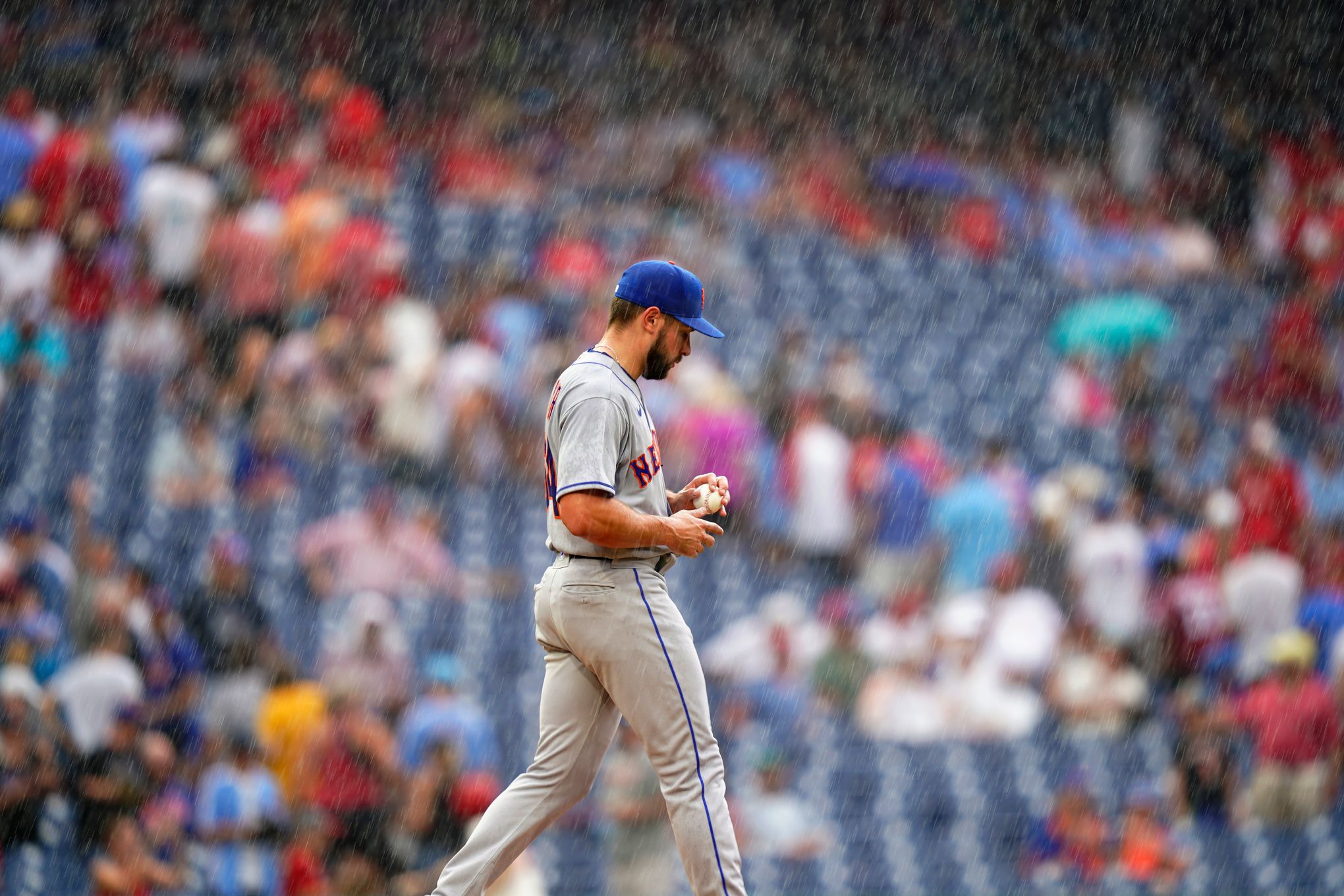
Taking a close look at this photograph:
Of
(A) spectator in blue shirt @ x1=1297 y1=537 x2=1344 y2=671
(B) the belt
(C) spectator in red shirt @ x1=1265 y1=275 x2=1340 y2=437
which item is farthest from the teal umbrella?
(B) the belt

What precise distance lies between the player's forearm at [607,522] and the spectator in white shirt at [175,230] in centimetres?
697

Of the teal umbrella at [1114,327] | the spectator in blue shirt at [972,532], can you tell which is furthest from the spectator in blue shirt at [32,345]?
the teal umbrella at [1114,327]

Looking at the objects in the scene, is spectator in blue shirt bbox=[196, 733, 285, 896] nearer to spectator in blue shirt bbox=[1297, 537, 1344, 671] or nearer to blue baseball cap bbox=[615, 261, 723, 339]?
blue baseball cap bbox=[615, 261, 723, 339]

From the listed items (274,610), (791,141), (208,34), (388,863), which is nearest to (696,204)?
(791,141)

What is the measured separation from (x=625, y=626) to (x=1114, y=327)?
28.2 feet

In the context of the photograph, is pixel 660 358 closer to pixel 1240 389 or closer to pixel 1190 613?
pixel 1190 613

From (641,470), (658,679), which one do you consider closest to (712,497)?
(641,470)

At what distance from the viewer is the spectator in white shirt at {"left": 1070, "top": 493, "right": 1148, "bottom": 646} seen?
866 centimetres

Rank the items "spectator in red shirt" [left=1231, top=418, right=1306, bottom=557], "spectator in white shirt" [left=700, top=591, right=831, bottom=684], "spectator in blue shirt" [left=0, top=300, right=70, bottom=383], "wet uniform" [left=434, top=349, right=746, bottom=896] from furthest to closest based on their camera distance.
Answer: "spectator in blue shirt" [left=0, top=300, right=70, bottom=383]
"spectator in red shirt" [left=1231, top=418, right=1306, bottom=557]
"spectator in white shirt" [left=700, top=591, right=831, bottom=684]
"wet uniform" [left=434, top=349, right=746, bottom=896]

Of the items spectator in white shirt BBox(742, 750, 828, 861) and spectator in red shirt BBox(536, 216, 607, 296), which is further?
spectator in red shirt BBox(536, 216, 607, 296)

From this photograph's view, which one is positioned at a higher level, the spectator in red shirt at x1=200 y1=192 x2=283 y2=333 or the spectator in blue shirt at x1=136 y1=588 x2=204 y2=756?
the spectator in red shirt at x1=200 y1=192 x2=283 y2=333

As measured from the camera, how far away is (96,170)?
10086mm

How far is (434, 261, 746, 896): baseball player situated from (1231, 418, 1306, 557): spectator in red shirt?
20.6ft

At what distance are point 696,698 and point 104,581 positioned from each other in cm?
510
